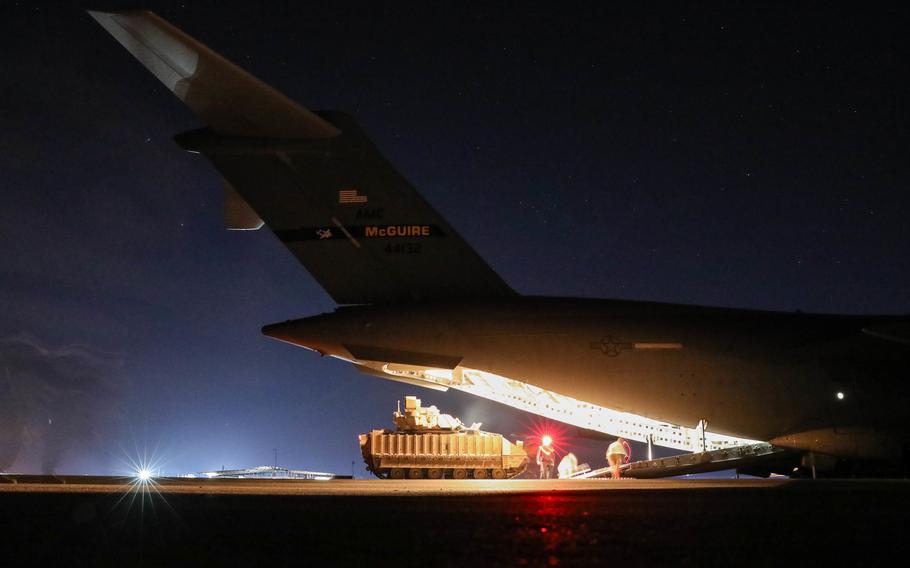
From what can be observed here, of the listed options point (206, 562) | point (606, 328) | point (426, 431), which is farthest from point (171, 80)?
point (426, 431)

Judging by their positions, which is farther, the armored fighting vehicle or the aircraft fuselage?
the armored fighting vehicle

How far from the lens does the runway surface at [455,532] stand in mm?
2691

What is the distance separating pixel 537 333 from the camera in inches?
377

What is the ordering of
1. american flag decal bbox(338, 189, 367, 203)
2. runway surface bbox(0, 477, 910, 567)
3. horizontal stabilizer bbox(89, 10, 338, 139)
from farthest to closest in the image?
american flag decal bbox(338, 189, 367, 203), horizontal stabilizer bbox(89, 10, 338, 139), runway surface bbox(0, 477, 910, 567)

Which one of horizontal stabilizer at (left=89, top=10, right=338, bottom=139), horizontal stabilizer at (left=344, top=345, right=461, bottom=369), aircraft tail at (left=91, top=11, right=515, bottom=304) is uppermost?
horizontal stabilizer at (left=89, top=10, right=338, bottom=139)

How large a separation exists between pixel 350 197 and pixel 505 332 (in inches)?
95.9

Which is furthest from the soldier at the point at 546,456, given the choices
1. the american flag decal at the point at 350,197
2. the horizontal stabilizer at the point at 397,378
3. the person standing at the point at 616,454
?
the american flag decal at the point at 350,197

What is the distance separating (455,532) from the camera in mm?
3455

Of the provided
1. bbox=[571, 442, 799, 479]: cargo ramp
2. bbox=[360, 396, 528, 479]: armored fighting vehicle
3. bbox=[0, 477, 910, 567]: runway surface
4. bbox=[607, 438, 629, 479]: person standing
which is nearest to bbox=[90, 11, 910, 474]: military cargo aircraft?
bbox=[571, 442, 799, 479]: cargo ramp

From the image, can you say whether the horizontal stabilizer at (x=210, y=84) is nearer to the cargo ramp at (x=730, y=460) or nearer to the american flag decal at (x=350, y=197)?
the american flag decal at (x=350, y=197)

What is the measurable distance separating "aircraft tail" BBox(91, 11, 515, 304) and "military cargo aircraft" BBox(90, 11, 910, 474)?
2 centimetres

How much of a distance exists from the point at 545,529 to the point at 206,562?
151cm

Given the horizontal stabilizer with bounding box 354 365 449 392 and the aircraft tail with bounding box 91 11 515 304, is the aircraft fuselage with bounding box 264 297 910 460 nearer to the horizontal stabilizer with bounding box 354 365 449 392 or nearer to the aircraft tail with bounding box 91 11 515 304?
the aircraft tail with bounding box 91 11 515 304

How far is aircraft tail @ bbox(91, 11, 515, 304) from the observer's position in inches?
381
